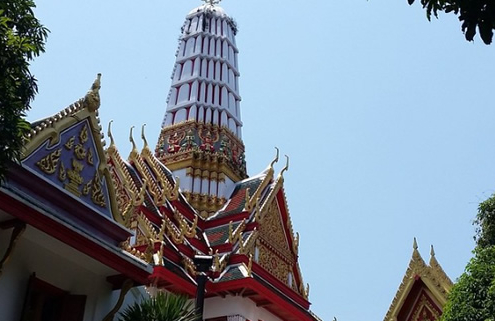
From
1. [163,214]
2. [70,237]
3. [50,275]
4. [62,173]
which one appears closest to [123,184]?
[163,214]

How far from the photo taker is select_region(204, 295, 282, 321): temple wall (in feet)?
57.8

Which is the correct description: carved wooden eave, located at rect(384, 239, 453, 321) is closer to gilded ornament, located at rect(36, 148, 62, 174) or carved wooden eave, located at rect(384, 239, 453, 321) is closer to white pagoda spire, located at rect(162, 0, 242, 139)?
white pagoda spire, located at rect(162, 0, 242, 139)

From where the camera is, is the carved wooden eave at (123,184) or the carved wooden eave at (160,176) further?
the carved wooden eave at (160,176)

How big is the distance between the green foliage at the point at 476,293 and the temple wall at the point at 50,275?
578cm

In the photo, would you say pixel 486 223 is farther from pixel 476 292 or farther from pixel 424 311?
pixel 424 311

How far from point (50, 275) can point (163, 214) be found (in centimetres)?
856

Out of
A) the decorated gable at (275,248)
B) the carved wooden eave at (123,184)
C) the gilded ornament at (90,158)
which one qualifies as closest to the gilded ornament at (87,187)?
the gilded ornament at (90,158)

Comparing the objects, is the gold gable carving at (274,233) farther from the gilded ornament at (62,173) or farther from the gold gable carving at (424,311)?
the gilded ornament at (62,173)

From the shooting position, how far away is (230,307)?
17672 mm

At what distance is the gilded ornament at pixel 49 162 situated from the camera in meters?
10.4

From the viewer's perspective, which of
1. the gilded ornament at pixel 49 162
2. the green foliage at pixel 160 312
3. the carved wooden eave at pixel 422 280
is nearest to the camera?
the green foliage at pixel 160 312

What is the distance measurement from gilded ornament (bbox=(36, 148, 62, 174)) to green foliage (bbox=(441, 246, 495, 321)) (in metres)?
7.07

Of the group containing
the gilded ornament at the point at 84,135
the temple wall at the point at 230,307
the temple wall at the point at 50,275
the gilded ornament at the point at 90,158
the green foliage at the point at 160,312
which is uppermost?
the gilded ornament at the point at 84,135

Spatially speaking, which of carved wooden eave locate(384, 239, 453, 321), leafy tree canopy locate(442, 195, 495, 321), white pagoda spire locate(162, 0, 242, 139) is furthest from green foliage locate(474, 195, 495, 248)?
white pagoda spire locate(162, 0, 242, 139)
